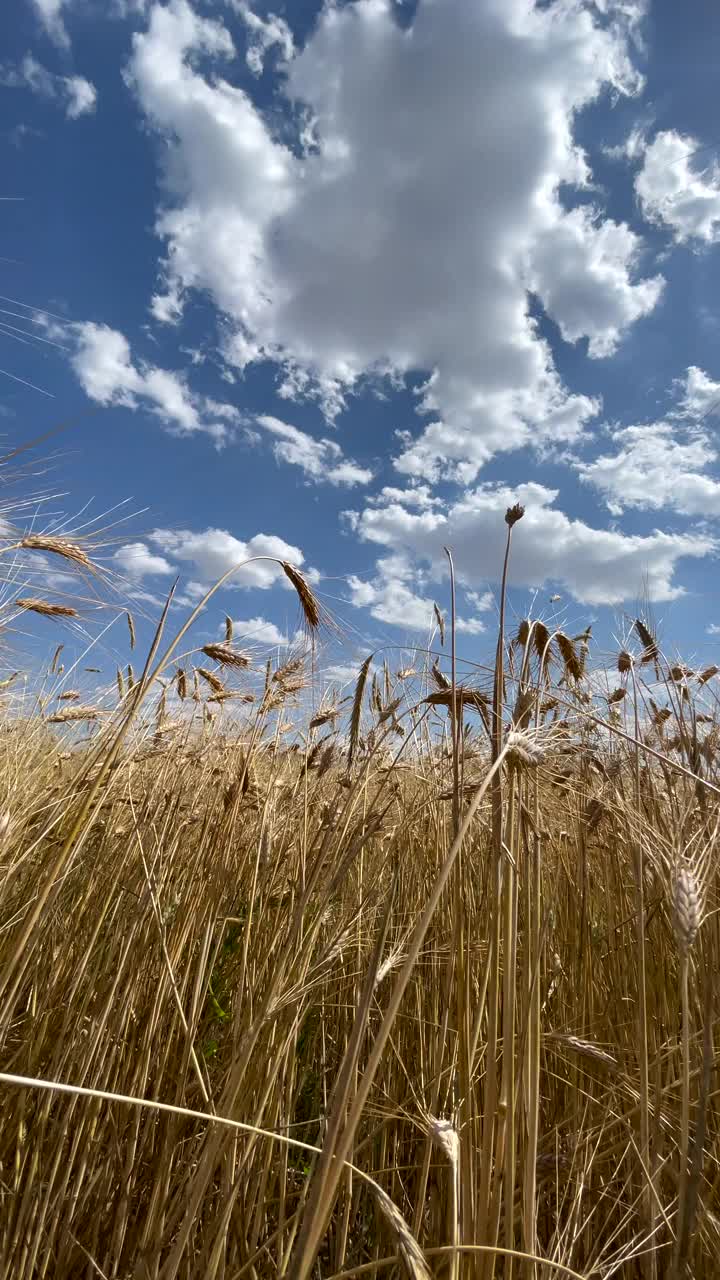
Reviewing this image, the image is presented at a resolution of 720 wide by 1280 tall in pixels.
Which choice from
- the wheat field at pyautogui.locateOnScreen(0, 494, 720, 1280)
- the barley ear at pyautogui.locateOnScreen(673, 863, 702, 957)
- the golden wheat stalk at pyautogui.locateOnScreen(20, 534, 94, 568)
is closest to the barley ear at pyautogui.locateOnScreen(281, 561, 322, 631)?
the wheat field at pyautogui.locateOnScreen(0, 494, 720, 1280)

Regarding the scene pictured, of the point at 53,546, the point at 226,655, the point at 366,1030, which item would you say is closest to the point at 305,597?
A: the point at 226,655

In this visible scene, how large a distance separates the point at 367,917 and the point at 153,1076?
771 mm

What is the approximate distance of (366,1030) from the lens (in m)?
1.85

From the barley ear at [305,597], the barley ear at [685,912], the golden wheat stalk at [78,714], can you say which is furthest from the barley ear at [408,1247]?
the golden wheat stalk at [78,714]

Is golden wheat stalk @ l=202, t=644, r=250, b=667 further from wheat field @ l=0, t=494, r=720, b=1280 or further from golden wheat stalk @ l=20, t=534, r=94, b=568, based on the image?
golden wheat stalk @ l=20, t=534, r=94, b=568

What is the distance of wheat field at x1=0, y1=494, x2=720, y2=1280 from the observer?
3.52ft

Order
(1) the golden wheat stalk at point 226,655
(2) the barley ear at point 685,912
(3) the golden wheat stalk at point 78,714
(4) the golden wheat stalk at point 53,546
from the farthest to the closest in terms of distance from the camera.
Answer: (3) the golden wheat stalk at point 78,714 → (1) the golden wheat stalk at point 226,655 → (4) the golden wheat stalk at point 53,546 → (2) the barley ear at point 685,912

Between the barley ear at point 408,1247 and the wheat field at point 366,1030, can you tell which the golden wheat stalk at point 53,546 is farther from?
the barley ear at point 408,1247

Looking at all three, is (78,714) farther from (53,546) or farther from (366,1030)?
(366,1030)

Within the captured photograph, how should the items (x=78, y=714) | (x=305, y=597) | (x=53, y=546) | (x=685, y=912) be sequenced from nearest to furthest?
(x=685, y=912), (x=53, y=546), (x=305, y=597), (x=78, y=714)

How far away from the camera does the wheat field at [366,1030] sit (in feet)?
3.52

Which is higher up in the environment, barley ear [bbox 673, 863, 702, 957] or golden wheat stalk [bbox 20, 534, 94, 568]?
golden wheat stalk [bbox 20, 534, 94, 568]

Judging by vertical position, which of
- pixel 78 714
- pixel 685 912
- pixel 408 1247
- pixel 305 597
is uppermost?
pixel 305 597

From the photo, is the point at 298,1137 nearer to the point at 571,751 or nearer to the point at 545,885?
the point at 545,885
